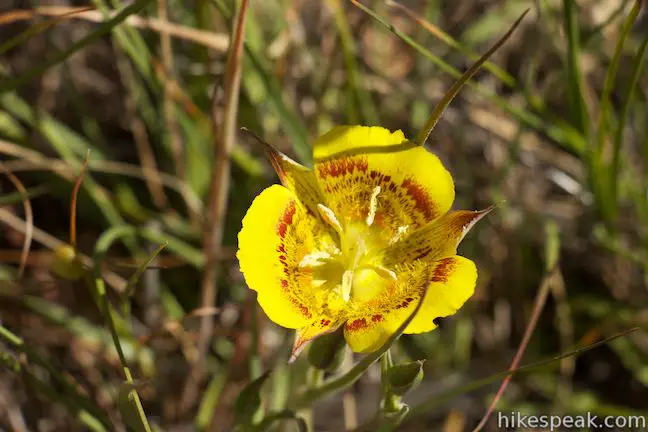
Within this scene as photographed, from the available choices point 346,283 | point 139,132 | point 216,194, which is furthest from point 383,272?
point 139,132


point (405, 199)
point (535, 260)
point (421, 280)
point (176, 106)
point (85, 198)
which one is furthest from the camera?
point (535, 260)

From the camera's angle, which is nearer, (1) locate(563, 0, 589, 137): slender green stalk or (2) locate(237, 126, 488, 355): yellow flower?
(2) locate(237, 126, 488, 355): yellow flower

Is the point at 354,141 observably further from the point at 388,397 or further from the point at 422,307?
the point at 388,397

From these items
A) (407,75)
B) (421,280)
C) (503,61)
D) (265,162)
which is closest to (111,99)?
(265,162)

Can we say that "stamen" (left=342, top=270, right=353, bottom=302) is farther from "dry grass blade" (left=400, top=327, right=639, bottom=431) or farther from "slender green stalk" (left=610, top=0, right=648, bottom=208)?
"slender green stalk" (left=610, top=0, right=648, bottom=208)

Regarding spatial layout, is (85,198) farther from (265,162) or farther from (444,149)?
(444,149)

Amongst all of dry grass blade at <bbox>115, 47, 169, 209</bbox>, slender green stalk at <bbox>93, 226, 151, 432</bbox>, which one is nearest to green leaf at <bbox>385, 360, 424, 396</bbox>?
slender green stalk at <bbox>93, 226, 151, 432</bbox>

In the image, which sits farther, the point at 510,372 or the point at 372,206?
the point at 372,206
